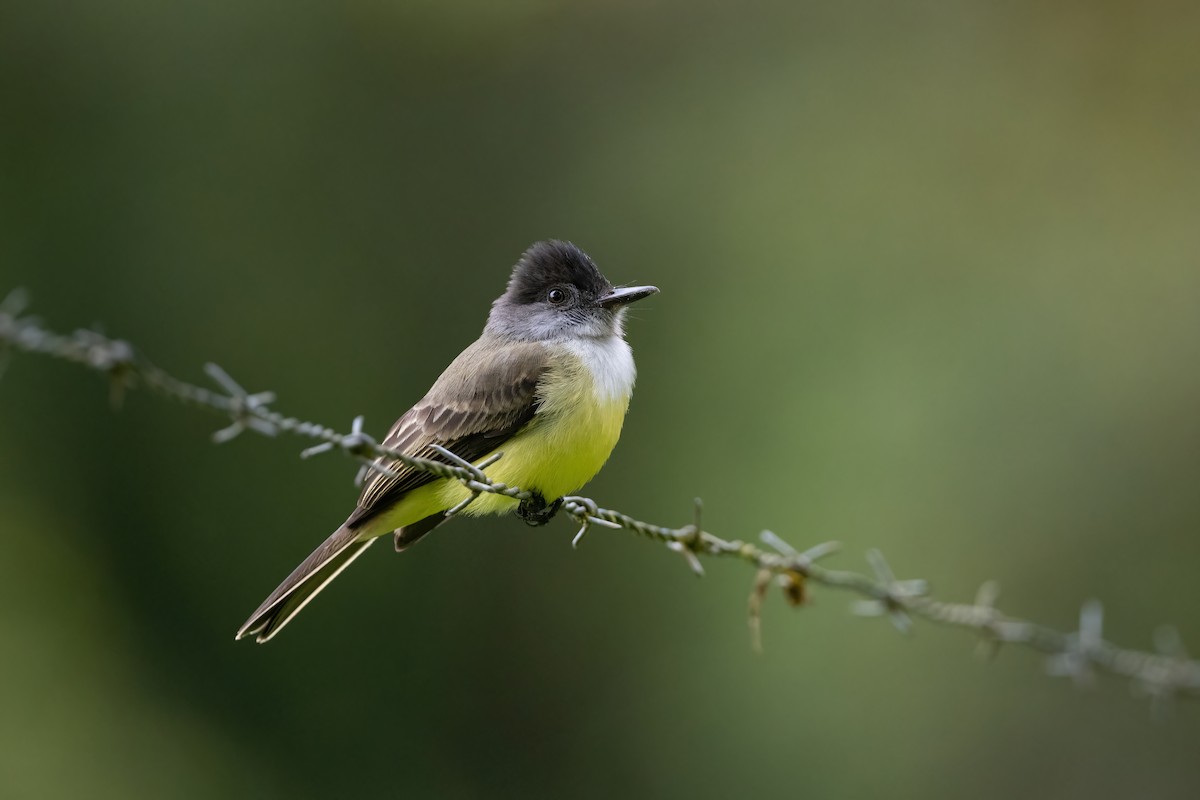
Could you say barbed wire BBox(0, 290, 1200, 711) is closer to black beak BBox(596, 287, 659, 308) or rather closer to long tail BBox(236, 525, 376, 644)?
long tail BBox(236, 525, 376, 644)

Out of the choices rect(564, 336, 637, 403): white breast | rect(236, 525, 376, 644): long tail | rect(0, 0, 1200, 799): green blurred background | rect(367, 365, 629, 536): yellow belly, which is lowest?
rect(236, 525, 376, 644): long tail

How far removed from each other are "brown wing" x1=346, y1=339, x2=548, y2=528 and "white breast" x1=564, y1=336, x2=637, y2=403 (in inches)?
5.3

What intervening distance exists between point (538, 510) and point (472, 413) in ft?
1.25

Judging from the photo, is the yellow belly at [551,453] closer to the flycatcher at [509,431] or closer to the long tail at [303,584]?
the flycatcher at [509,431]

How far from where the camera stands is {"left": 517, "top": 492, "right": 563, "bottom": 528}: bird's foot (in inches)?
166

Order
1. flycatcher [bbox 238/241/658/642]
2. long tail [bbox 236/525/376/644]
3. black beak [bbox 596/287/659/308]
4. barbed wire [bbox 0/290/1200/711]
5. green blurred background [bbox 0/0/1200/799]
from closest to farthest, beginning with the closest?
barbed wire [bbox 0/290/1200/711] → long tail [bbox 236/525/376/644] → flycatcher [bbox 238/241/658/642] → black beak [bbox 596/287/659/308] → green blurred background [bbox 0/0/1200/799]

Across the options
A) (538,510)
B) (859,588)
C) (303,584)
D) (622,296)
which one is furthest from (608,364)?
(859,588)

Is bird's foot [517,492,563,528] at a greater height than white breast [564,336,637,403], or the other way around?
white breast [564,336,637,403]

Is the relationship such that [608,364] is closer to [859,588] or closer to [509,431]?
[509,431]

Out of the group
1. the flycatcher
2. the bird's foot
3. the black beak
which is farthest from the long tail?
the black beak

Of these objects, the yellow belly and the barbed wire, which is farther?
the yellow belly

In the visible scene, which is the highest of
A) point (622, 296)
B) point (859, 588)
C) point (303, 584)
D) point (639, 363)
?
point (639, 363)

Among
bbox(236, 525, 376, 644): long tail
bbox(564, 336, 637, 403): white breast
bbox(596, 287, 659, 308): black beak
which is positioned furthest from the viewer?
bbox(596, 287, 659, 308): black beak

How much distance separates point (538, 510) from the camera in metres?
4.23
